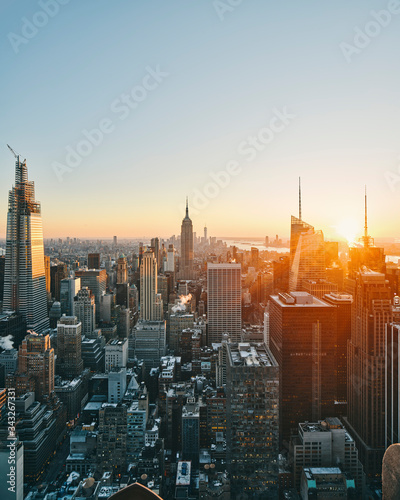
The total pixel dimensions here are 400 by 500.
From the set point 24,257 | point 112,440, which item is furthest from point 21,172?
point 112,440

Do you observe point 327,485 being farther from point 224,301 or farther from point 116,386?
point 224,301

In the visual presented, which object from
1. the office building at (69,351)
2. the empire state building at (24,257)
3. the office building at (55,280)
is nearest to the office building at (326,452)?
the office building at (69,351)

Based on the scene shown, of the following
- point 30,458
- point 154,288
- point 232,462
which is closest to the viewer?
point 232,462

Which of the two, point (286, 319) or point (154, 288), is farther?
point (154, 288)

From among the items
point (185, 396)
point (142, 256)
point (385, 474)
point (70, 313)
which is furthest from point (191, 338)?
point (385, 474)

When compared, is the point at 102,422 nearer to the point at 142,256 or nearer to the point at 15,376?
the point at 15,376

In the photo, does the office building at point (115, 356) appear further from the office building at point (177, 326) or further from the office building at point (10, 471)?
the office building at point (10, 471)
